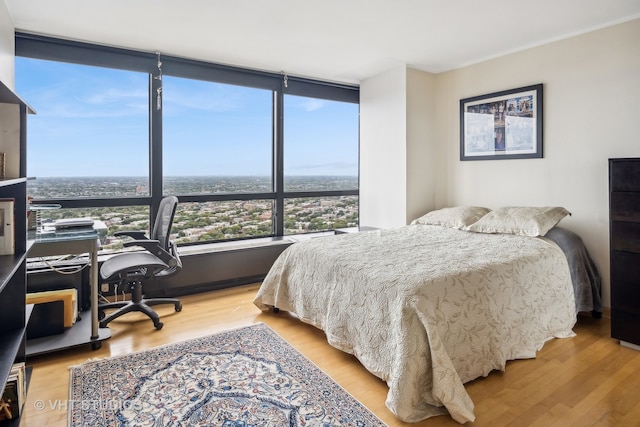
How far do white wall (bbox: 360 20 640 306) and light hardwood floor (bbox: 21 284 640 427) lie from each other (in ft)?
3.65

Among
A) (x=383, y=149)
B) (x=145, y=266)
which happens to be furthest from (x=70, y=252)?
(x=383, y=149)

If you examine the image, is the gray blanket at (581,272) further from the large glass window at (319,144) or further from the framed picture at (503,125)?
the large glass window at (319,144)

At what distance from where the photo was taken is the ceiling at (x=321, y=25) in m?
2.83

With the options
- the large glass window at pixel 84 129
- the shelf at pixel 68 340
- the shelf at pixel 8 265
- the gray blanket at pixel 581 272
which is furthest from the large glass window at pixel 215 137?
the gray blanket at pixel 581 272

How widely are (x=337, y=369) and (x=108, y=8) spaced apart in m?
3.04

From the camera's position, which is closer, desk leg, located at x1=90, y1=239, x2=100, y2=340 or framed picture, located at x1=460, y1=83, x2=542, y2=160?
desk leg, located at x1=90, y1=239, x2=100, y2=340

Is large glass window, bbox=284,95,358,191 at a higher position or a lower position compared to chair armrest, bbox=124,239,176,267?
higher

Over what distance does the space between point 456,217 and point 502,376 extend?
73.4 inches

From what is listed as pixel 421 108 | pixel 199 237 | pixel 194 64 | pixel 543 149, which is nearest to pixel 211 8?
pixel 194 64

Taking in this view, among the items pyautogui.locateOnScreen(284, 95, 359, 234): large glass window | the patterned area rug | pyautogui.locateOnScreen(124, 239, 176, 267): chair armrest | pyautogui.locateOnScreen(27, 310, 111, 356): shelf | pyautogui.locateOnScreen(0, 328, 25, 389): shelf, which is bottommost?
the patterned area rug

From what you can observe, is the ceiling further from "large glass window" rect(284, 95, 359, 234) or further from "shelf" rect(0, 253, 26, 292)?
"shelf" rect(0, 253, 26, 292)

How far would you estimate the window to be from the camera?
3.47m

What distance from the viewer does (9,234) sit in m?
1.91

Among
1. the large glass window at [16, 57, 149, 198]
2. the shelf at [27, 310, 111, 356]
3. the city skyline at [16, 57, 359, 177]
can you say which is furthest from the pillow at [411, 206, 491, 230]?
the shelf at [27, 310, 111, 356]
